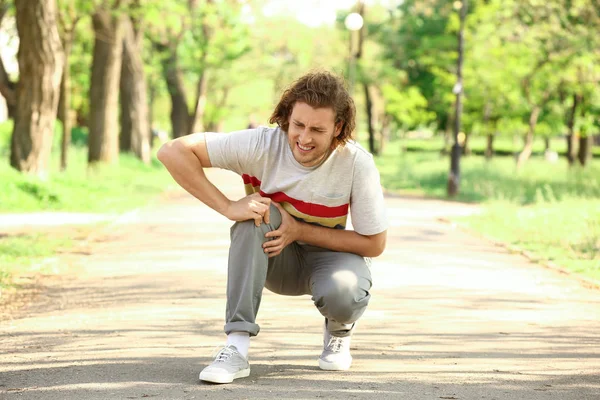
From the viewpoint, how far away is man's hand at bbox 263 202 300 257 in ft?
17.9

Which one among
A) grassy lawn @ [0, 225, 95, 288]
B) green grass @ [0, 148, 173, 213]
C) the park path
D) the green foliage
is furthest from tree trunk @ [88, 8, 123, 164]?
the green foliage

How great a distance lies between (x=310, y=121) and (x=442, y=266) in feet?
21.5

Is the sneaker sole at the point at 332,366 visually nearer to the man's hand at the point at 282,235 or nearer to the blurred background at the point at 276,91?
Result: the man's hand at the point at 282,235

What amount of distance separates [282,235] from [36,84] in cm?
1404

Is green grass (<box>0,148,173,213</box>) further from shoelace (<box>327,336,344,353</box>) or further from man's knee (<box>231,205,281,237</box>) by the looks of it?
man's knee (<box>231,205,281,237</box>)

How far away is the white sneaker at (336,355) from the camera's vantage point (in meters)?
5.72

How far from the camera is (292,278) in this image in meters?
5.96

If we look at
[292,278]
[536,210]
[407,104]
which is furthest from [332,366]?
[407,104]

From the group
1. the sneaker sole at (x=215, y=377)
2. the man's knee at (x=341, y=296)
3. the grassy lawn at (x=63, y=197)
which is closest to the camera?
the sneaker sole at (x=215, y=377)

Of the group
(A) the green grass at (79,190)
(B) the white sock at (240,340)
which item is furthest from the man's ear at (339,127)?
(A) the green grass at (79,190)

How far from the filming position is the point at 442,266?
11.7 metres

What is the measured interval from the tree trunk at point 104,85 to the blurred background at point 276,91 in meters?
0.03

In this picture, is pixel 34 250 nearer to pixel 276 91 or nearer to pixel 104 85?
pixel 276 91

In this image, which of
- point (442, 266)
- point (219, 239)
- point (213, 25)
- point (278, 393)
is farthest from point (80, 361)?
point (213, 25)
